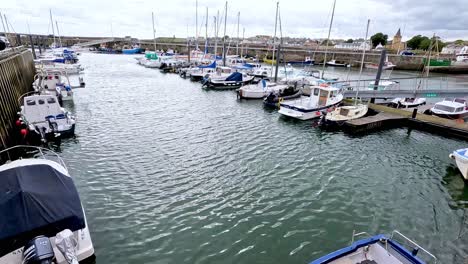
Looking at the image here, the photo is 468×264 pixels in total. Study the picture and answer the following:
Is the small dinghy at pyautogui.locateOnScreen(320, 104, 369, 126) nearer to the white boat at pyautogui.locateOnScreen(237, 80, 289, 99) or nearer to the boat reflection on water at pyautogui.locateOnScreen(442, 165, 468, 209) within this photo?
the boat reflection on water at pyautogui.locateOnScreen(442, 165, 468, 209)

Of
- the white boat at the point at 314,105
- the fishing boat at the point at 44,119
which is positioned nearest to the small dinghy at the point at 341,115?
the white boat at the point at 314,105

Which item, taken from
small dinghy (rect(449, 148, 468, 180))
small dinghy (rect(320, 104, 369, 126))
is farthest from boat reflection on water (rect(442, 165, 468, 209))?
small dinghy (rect(320, 104, 369, 126))

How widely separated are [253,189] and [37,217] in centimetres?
864

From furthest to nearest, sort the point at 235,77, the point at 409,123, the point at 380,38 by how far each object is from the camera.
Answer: the point at 380,38, the point at 235,77, the point at 409,123

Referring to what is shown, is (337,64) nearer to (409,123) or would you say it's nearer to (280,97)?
(280,97)

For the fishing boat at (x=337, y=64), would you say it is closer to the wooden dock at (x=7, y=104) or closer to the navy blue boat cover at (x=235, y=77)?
the navy blue boat cover at (x=235, y=77)

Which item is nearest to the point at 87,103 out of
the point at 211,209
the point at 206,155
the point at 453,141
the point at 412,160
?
the point at 206,155

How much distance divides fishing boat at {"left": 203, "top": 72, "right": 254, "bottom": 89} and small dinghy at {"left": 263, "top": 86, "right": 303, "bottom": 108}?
1123cm

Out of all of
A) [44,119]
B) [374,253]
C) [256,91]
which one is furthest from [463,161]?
[44,119]

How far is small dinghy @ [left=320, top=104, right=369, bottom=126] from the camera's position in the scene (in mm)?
22781

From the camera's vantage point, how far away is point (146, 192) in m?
12.3

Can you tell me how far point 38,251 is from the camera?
5.96 m

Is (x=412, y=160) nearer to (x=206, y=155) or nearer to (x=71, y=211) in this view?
(x=206, y=155)

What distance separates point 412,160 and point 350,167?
15.6 ft
